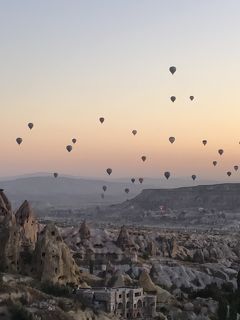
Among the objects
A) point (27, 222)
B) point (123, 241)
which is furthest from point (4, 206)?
point (123, 241)

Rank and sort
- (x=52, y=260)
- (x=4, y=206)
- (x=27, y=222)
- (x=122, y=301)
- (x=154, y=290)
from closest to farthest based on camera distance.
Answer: (x=122, y=301) < (x=52, y=260) < (x=4, y=206) < (x=154, y=290) < (x=27, y=222)

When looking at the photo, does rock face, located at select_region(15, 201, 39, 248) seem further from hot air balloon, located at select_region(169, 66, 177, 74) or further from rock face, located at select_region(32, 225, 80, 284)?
hot air balloon, located at select_region(169, 66, 177, 74)

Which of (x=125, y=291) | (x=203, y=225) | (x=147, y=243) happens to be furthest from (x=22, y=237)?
(x=203, y=225)

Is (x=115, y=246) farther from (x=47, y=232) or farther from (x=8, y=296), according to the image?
(x=8, y=296)

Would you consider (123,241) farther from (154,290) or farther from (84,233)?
(154,290)

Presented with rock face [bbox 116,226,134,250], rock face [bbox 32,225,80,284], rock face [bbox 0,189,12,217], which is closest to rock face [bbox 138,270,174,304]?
rock face [bbox 32,225,80,284]

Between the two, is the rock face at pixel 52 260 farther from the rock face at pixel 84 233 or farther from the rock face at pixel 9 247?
the rock face at pixel 84 233
